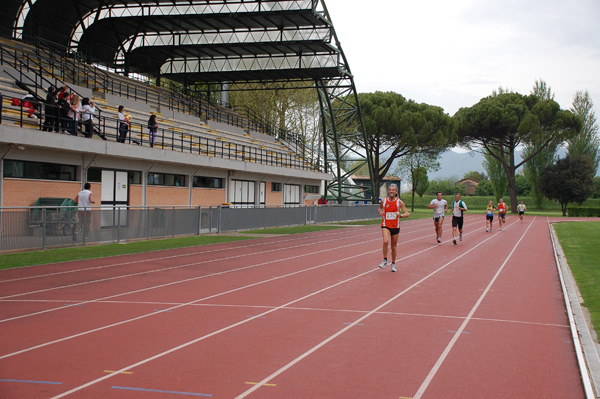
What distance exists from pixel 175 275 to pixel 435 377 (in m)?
8.26

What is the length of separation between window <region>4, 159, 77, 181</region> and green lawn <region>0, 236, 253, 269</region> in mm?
4022

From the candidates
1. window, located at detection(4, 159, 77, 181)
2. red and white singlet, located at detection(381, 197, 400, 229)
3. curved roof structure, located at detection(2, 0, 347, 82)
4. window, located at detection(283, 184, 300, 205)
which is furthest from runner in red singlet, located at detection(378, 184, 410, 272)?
window, located at detection(283, 184, 300, 205)

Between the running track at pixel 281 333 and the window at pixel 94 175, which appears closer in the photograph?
the running track at pixel 281 333

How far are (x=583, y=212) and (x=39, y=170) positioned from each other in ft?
202

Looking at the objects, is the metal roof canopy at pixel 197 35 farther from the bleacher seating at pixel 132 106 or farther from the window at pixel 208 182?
the window at pixel 208 182

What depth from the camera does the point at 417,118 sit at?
213 feet

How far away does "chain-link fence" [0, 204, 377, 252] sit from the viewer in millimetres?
16281

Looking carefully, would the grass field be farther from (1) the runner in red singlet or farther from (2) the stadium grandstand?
(1) the runner in red singlet

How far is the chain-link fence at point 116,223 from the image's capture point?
16.3 metres

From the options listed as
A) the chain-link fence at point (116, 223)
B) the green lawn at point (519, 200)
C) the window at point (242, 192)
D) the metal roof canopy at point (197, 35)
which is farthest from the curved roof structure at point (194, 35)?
the green lawn at point (519, 200)

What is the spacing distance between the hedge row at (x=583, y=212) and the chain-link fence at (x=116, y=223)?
153 ft

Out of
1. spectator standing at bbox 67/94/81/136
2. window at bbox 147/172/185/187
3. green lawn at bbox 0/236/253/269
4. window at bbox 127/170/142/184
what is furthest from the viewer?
window at bbox 147/172/185/187

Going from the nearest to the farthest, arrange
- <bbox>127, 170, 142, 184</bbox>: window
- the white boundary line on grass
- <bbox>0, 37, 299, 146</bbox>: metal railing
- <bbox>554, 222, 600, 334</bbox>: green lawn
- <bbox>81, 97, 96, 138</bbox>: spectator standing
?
the white boundary line on grass < <bbox>554, 222, 600, 334</bbox>: green lawn < <bbox>81, 97, 96, 138</bbox>: spectator standing < <bbox>127, 170, 142, 184</bbox>: window < <bbox>0, 37, 299, 146</bbox>: metal railing

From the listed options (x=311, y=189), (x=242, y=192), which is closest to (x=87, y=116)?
(x=242, y=192)
